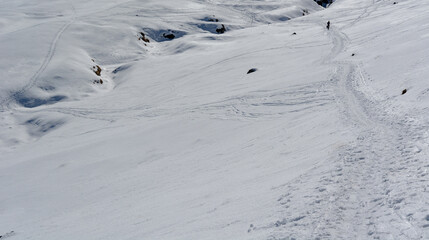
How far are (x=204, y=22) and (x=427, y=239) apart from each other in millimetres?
41664

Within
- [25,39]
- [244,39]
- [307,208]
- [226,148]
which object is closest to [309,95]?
[226,148]

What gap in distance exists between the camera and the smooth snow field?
709 centimetres

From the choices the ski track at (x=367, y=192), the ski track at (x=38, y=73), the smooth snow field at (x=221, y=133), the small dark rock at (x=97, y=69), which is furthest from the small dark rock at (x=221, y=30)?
the ski track at (x=367, y=192)

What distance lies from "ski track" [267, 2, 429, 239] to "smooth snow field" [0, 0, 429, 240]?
1.4 inches

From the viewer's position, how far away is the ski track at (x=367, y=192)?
19.1 feet

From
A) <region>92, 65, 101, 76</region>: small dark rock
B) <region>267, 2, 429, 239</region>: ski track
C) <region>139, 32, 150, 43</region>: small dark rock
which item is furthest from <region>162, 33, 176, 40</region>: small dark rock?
<region>267, 2, 429, 239</region>: ski track

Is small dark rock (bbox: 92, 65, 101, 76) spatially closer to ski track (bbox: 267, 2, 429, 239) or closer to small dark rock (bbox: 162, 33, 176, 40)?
small dark rock (bbox: 162, 33, 176, 40)

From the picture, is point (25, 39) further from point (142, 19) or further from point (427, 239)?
point (427, 239)

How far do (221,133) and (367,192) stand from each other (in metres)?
8.19

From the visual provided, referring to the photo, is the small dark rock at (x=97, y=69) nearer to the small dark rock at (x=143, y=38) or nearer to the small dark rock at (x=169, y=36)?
the small dark rock at (x=143, y=38)

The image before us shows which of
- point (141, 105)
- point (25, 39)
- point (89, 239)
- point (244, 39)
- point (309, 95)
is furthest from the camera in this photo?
point (244, 39)

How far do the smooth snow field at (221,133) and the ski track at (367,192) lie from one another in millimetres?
35

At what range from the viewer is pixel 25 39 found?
3350 centimetres

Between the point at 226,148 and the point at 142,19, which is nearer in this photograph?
the point at 226,148
